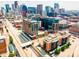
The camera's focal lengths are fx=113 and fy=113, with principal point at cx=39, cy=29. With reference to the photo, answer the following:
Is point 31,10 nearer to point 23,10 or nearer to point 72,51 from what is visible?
point 23,10

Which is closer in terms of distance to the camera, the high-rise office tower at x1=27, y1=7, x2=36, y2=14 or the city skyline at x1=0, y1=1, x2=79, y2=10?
the city skyline at x1=0, y1=1, x2=79, y2=10

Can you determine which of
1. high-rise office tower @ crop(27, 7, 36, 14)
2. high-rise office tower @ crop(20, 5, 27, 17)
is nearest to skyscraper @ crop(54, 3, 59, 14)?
high-rise office tower @ crop(27, 7, 36, 14)

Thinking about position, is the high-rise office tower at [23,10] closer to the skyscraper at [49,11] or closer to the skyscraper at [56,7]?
the skyscraper at [49,11]

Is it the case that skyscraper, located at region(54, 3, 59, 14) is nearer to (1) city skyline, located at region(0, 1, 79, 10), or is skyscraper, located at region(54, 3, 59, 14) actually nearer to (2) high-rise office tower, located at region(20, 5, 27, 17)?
(1) city skyline, located at region(0, 1, 79, 10)

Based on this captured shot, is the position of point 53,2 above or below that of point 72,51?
above

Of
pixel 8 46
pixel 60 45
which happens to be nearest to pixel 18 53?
pixel 8 46

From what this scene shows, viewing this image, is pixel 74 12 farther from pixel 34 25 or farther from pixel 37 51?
pixel 37 51

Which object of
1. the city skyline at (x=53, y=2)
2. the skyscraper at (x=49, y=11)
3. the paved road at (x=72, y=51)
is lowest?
the paved road at (x=72, y=51)

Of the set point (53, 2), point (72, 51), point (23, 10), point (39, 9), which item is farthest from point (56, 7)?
point (72, 51)

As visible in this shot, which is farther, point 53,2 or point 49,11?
point 49,11

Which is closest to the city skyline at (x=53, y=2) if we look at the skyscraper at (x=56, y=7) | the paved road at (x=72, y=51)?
the skyscraper at (x=56, y=7)

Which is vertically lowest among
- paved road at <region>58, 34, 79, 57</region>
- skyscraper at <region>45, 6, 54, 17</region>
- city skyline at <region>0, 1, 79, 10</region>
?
paved road at <region>58, 34, 79, 57</region>
